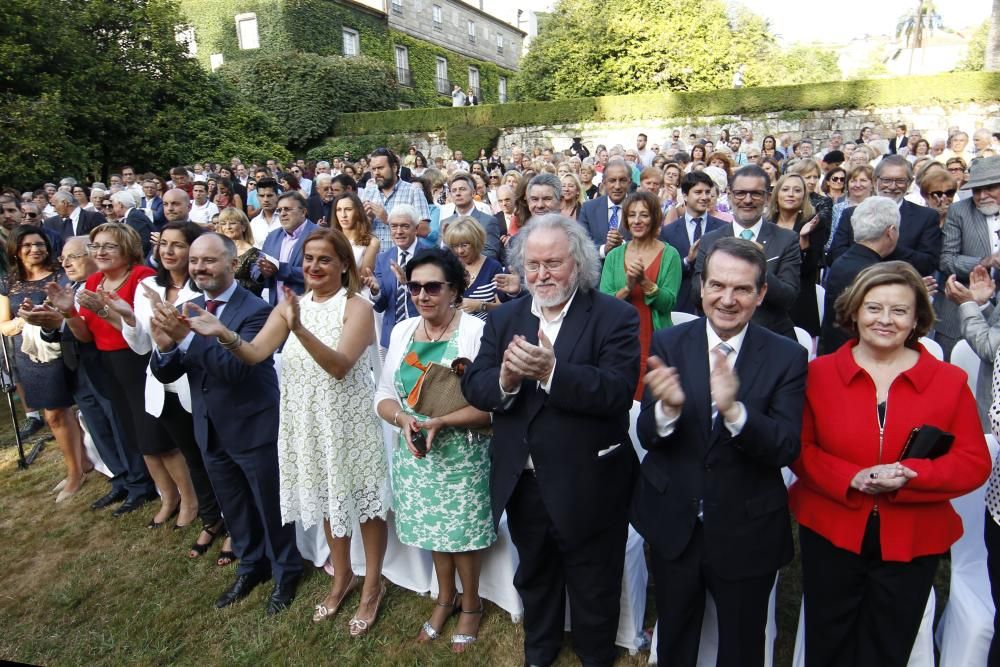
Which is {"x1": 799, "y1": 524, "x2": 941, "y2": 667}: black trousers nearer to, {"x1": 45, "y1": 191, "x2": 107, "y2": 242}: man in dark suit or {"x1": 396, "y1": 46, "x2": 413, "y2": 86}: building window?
{"x1": 45, "y1": 191, "x2": 107, "y2": 242}: man in dark suit

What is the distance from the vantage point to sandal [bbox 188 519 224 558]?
165 inches

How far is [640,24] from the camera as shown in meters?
29.2

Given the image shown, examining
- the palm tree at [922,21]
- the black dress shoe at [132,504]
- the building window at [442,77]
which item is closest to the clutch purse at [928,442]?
the black dress shoe at [132,504]

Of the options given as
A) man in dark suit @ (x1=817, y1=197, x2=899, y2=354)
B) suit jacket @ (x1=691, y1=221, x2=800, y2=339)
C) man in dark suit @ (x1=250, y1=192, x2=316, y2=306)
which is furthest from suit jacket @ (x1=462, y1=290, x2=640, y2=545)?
man in dark suit @ (x1=250, y1=192, x2=316, y2=306)

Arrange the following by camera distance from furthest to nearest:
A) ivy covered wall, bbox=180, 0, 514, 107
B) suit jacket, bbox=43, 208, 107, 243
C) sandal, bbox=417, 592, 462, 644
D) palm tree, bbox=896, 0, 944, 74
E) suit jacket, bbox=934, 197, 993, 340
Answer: palm tree, bbox=896, 0, 944, 74 < ivy covered wall, bbox=180, 0, 514, 107 < suit jacket, bbox=43, 208, 107, 243 < suit jacket, bbox=934, 197, 993, 340 < sandal, bbox=417, 592, 462, 644

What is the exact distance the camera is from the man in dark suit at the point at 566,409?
2.39 m

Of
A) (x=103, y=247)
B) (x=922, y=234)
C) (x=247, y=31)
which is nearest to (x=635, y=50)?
(x=247, y=31)

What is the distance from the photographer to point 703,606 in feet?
8.26

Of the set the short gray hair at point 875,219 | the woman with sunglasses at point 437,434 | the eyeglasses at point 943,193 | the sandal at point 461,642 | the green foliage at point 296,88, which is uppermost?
the green foliage at point 296,88

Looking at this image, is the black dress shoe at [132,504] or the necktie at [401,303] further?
the black dress shoe at [132,504]

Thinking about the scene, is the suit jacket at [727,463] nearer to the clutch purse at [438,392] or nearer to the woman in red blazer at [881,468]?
the woman in red blazer at [881,468]

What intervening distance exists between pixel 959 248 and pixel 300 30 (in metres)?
30.7

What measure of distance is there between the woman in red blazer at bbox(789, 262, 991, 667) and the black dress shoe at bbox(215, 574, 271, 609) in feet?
10.3

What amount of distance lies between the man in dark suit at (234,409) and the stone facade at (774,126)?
18773 mm
